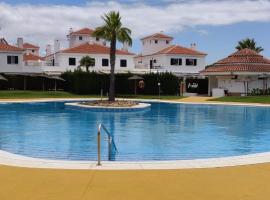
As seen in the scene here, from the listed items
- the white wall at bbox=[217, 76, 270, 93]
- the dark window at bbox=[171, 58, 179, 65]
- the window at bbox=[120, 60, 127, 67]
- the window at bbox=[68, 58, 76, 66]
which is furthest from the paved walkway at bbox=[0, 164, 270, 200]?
the dark window at bbox=[171, 58, 179, 65]

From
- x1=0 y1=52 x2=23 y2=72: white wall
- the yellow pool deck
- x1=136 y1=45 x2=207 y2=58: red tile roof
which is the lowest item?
the yellow pool deck

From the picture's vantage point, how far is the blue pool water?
14320 mm

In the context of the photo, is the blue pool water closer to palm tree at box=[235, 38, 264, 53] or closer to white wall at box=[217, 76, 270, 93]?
white wall at box=[217, 76, 270, 93]

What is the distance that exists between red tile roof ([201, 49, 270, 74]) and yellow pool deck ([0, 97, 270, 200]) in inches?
1734

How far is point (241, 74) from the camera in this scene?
5153 cm

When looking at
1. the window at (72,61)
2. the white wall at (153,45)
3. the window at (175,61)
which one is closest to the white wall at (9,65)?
the window at (72,61)

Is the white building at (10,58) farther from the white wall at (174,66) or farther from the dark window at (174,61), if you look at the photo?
the dark window at (174,61)

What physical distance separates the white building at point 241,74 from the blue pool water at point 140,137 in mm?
25101

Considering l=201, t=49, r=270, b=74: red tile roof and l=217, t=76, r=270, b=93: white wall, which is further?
l=217, t=76, r=270, b=93: white wall

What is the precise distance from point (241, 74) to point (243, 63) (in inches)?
92.5

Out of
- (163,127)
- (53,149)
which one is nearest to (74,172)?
(53,149)

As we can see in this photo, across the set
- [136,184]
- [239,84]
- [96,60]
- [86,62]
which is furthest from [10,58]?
[136,184]

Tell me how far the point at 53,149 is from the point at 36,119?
36.3 ft

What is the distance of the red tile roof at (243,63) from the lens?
170 feet
